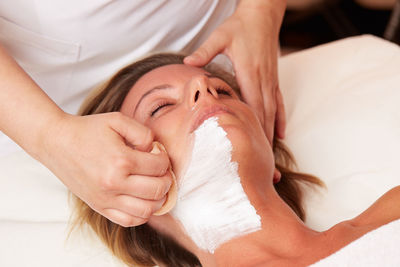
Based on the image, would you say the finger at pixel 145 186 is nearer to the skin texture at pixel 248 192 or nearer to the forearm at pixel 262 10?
the skin texture at pixel 248 192

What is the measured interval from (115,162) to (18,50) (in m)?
0.65

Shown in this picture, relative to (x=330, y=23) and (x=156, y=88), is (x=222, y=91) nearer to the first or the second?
(x=156, y=88)

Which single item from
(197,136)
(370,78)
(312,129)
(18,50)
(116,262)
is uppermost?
(18,50)

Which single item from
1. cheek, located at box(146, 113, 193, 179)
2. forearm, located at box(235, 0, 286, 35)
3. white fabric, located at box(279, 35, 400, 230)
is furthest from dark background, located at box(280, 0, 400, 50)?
cheek, located at box(146, 113, 193, 179)

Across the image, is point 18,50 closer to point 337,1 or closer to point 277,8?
point 277,8

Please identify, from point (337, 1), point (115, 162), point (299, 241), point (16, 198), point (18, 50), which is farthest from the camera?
point (337, 1)

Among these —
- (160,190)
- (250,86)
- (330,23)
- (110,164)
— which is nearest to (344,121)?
(250,86)

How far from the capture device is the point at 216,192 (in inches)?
46.8

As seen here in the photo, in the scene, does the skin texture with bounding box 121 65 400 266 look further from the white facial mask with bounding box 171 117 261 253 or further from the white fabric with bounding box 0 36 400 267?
the white fabric with bounding box 0 36 400 267

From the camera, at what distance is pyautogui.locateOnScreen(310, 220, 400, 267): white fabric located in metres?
1.00

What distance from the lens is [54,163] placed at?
3.43 ft

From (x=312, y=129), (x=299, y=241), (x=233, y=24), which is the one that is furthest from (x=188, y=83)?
(x=312, y=129)

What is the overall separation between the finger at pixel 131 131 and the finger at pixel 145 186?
8cm

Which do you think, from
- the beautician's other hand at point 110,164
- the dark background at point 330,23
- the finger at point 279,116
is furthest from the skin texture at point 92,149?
the dark background at point 330,23
